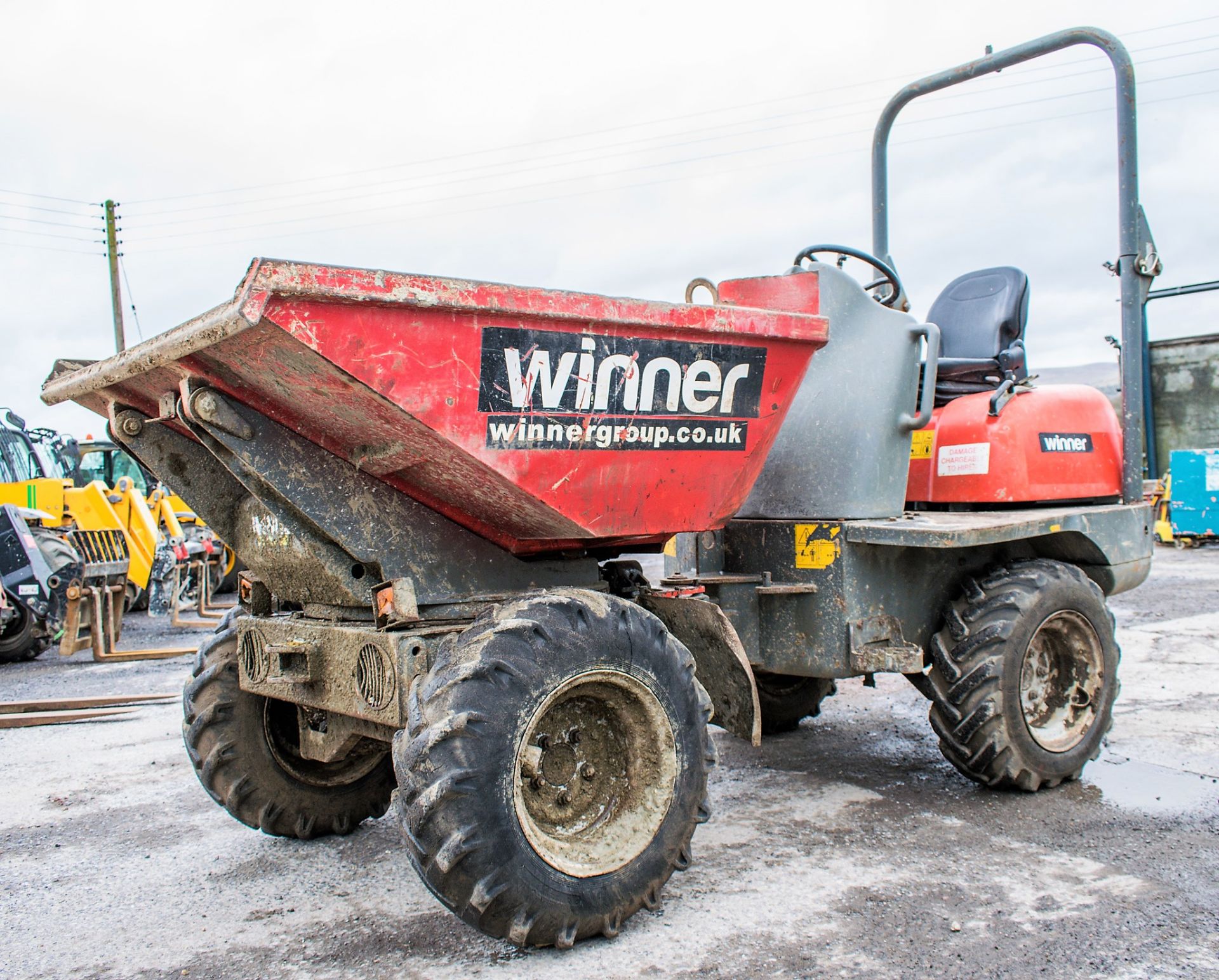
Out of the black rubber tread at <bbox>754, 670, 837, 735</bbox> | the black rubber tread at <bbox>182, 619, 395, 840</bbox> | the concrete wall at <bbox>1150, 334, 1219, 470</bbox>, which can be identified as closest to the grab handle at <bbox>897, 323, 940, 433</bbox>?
the black rubber tread at <bbox>754, 670, 837, 735</bbox>

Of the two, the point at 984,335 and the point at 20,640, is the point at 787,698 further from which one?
the point at 20,640

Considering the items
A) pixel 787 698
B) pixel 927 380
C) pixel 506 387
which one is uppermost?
pixel 927 380

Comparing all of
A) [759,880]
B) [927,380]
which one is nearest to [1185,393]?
[927,380]

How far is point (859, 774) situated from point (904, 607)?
2.87 ft

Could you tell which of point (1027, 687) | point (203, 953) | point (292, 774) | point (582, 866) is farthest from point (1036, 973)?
point (292, 774)

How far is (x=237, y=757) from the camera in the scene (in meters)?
3.69

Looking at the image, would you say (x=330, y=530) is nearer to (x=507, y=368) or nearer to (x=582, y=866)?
(x=507, y=368)

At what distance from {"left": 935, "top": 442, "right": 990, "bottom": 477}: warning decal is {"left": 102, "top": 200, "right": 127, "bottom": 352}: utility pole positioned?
21823 mm

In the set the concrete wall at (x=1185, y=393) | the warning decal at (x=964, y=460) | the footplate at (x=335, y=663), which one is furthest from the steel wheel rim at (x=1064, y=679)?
the concrete wall at (x=1185, y=393)

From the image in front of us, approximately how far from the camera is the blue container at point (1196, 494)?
15.7 m

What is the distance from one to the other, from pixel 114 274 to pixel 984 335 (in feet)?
75.6

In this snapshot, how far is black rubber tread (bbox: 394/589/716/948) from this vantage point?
8.81 feet

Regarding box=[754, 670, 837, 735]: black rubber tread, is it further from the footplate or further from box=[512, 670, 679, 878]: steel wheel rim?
the footplate

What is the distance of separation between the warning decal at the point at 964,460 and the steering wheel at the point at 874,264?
2.45ft
